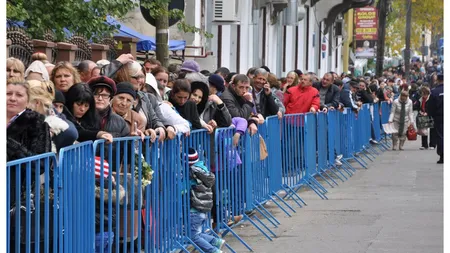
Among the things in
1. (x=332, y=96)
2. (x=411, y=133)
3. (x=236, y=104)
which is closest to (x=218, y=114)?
(x=236, y=104)

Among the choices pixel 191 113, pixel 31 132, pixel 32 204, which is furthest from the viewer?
pixel 191 113

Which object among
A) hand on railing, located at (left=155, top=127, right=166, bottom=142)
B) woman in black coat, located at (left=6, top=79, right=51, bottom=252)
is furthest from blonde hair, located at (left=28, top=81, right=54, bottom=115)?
hand on railing, located at (left=155, top=127, right=166, bottom=142)

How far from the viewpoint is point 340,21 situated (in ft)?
168

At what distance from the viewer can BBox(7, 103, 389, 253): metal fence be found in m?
6.32

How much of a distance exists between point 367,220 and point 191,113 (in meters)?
3.41

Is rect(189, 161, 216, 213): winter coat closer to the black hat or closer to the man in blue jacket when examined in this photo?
the black hat

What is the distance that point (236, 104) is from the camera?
12773 mm

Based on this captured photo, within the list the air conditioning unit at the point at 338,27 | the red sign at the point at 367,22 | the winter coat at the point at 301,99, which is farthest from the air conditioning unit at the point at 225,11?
the red sign at the point at 367,22

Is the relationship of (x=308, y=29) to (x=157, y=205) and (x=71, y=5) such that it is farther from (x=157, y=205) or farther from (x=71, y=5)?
(x=157, y=205)

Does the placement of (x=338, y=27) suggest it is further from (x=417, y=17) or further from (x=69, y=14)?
(x=69, y=14)

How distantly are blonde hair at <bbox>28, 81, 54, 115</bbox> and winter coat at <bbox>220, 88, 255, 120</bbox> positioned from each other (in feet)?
16.3

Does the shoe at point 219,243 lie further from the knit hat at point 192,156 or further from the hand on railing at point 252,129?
the hand on railing at point 252,129

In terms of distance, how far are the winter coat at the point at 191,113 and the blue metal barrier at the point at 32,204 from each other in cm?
383

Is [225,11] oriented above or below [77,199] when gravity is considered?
above
